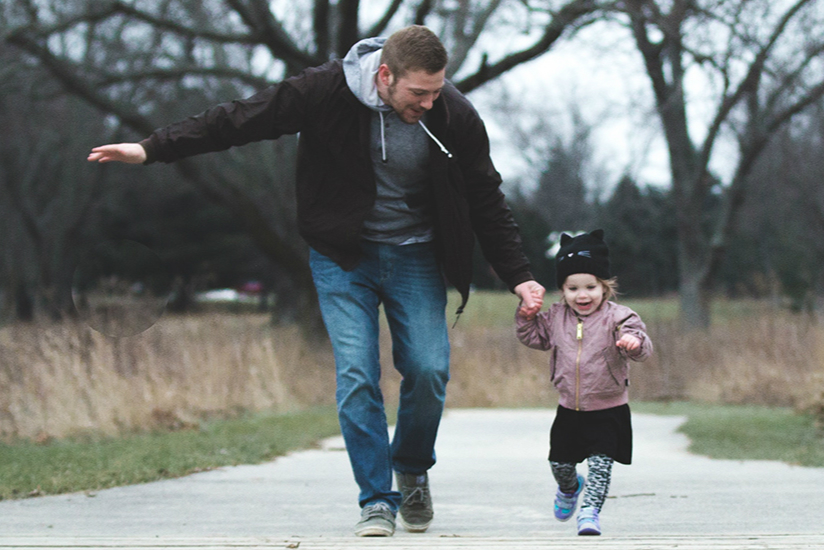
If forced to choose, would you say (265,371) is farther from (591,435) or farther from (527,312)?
(591,435)

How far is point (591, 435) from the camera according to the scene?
3.86m

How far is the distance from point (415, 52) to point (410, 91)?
15cm

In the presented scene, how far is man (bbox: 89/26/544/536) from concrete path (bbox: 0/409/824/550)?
1.29 ft

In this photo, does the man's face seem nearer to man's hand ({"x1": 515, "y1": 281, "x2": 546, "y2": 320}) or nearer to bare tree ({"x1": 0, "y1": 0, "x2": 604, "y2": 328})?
man's hand ({"x1": 515, "y1": 281, "x2": 546, "y2": 320})

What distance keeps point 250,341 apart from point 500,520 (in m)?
6.80

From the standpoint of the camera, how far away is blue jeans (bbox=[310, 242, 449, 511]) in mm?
3820

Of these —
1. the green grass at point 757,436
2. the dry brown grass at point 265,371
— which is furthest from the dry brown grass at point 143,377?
the green grass at point 757,436

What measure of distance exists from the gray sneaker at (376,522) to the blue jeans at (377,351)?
0.14 ft

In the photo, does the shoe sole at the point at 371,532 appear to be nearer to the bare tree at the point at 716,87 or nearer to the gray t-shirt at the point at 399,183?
the gray t-shirt at the point at 399,183

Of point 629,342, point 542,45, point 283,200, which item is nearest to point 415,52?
point 629,342

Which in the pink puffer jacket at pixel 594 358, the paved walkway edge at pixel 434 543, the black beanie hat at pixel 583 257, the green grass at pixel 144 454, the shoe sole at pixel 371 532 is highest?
the black beanie hat at pixel 583 257

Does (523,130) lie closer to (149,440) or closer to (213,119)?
(149,440)

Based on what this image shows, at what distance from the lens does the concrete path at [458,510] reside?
11.3ft

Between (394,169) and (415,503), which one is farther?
(415,503)
